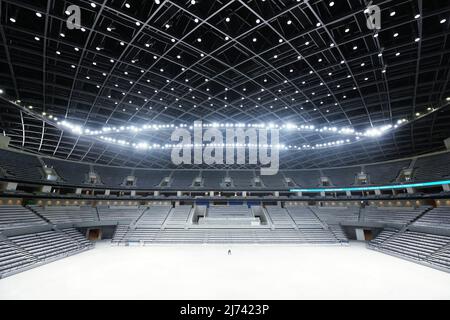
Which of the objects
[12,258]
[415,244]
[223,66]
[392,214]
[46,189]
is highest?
[223,66]

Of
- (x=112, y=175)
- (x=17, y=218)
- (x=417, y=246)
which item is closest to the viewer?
(x=417, y=246)

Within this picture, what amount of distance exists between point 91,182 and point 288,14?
3762 centimetres

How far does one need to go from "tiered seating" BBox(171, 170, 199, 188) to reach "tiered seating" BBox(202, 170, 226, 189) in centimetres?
217

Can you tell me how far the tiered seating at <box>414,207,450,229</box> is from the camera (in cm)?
2016

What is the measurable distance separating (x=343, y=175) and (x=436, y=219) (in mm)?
16127

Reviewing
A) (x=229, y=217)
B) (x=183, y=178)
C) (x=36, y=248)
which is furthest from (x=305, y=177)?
(x=36, y=248)

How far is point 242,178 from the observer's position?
1607 inches

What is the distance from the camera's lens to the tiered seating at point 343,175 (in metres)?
35.7

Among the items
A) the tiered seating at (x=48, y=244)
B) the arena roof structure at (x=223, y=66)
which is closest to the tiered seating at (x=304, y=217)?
the arena roof structure at (x=223, y=66)

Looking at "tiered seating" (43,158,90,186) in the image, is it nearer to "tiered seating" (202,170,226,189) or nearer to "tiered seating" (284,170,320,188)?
"tiered seating" (202,170,226,189)

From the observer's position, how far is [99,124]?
22391 millimetres

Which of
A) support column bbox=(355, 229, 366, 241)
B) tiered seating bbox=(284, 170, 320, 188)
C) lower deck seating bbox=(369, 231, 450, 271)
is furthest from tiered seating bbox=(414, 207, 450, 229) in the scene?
tiered seating bbox=(284, 170, 320, 188)

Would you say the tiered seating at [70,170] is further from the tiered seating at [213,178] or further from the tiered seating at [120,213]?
the tiered seating at [213,178]

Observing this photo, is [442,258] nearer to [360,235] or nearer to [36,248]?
[360,235]
